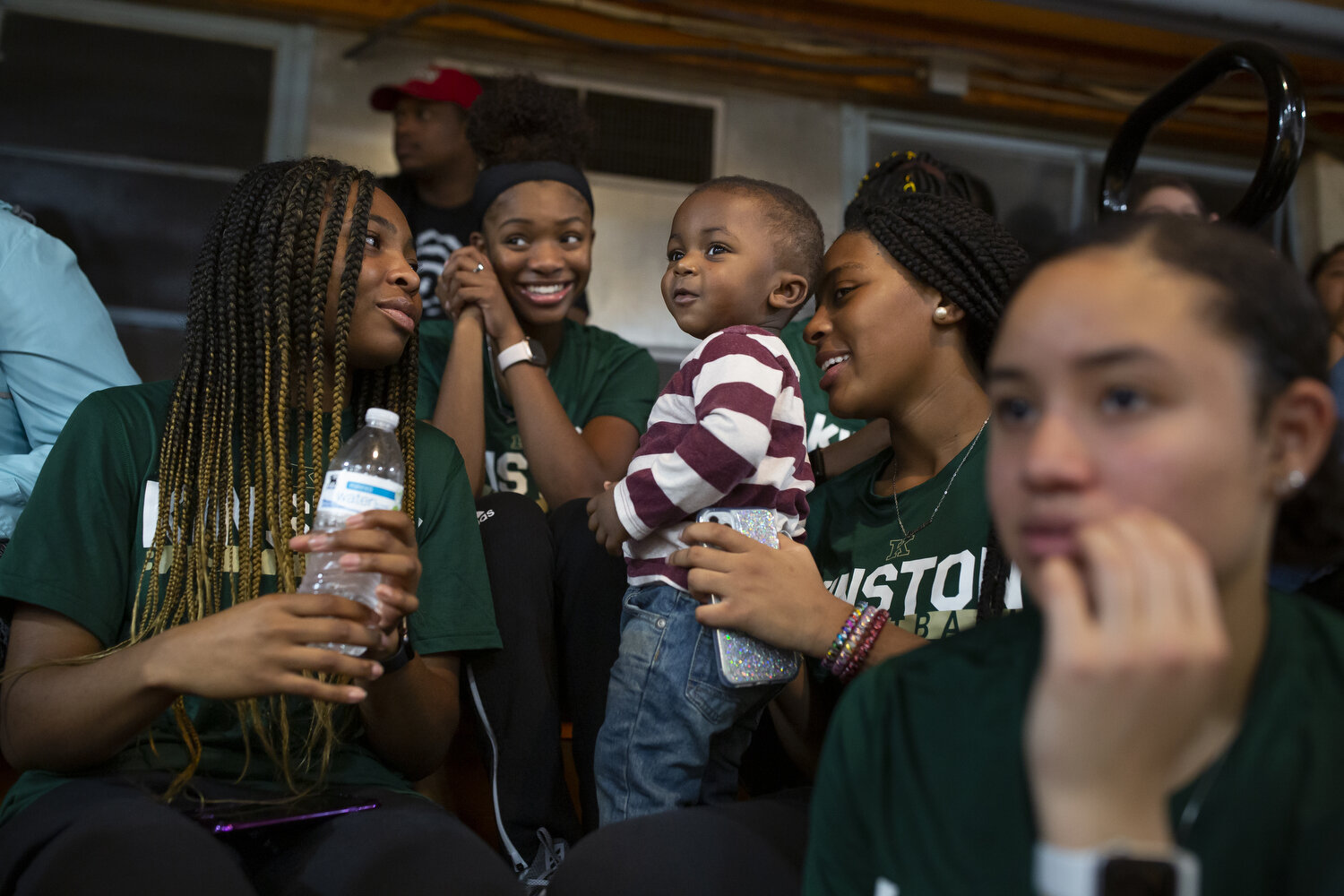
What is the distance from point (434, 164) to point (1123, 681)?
3.47 meters

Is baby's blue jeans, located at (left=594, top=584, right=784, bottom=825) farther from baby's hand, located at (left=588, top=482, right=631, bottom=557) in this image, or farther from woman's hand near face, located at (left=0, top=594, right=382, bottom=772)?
woman's hand near face, located at (left=0, top=594, right=382, bottom=772)

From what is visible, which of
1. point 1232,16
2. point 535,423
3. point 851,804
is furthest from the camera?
point 1232,16

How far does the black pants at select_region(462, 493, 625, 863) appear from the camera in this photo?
1.86 metres

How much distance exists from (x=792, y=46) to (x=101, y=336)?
3.51 metres

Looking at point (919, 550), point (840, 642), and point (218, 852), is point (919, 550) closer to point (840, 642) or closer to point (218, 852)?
point (840, 642)

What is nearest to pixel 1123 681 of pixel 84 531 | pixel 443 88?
pixel 84 531

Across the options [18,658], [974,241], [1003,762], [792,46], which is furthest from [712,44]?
[1003,762]

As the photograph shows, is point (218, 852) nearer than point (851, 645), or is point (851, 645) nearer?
point (218, 852)

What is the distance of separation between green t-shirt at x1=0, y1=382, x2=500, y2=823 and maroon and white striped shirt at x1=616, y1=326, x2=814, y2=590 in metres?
0.27

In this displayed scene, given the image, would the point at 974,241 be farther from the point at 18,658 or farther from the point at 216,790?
the point at 18,658

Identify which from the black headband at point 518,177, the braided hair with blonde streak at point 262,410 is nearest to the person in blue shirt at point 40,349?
the braided hair with blonde streak at point 262,410

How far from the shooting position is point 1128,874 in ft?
2.57

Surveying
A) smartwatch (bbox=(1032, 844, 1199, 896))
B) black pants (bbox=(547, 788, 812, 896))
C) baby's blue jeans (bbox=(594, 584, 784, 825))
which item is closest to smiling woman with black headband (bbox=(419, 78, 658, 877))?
baby's blue jeans (bbox=(594, 584, 784, 825))

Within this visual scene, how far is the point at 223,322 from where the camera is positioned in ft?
5.78
